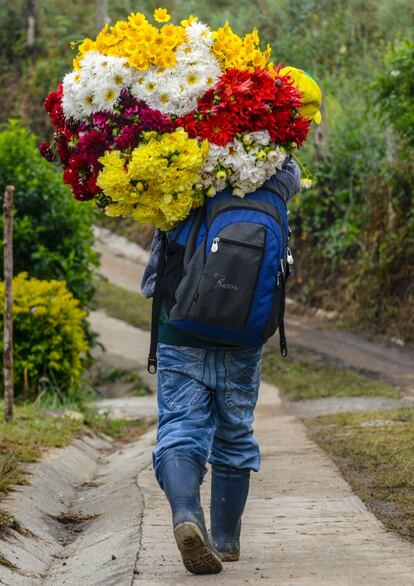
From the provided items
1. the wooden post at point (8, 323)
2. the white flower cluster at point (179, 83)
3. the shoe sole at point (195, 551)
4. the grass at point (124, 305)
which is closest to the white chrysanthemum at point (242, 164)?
the white flower cluster at point (179, 83)

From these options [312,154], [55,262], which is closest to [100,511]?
[55,262]

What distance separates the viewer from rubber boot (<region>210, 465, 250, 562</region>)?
4.50 m

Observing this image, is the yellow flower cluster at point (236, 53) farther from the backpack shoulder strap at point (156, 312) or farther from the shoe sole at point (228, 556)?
the shoe sole at point (228, 556)

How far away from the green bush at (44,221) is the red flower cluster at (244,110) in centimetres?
732

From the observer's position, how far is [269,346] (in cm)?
1442

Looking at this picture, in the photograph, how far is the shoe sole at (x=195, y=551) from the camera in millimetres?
4008

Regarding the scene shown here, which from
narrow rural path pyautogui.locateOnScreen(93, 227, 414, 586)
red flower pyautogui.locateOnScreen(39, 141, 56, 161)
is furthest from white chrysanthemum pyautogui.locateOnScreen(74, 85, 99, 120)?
narrow rural path pyautogui.locateOnScreen(93, 227, 414, 586)

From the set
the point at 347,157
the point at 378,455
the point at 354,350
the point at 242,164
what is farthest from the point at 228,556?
the point at 347,157

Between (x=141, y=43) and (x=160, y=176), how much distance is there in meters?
0.54

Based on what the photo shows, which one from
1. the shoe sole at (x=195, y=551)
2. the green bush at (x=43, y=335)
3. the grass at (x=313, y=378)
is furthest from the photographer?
the grass at (x=313, y=378)

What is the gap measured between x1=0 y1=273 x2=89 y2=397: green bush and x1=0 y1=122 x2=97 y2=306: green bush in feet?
3.10

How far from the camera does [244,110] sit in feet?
14.4

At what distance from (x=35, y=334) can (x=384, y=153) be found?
784 centimetres

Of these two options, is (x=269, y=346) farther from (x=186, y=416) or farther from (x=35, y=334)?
(x=186, y=416)
